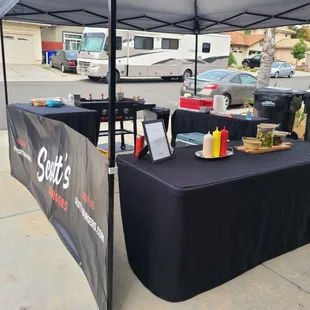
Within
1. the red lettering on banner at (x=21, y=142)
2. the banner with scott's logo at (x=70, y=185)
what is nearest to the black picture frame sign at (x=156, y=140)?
the banner with scott's logo at (x=70, y=185)

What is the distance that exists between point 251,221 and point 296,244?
0.72m

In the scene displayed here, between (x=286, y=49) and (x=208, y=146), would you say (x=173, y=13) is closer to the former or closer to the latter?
(x=208, y=146)

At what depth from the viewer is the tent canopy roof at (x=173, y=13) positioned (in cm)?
468

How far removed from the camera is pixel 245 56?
41156 mm

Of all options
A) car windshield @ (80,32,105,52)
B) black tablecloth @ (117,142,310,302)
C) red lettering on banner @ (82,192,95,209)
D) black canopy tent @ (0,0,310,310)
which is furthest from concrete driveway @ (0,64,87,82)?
black tablecloth @ (117,142,310,302)

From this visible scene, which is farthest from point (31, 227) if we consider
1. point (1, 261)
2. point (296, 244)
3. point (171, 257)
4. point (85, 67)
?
point (85, 67)

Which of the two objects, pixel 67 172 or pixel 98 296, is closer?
pixel 98 296

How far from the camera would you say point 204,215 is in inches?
84.3

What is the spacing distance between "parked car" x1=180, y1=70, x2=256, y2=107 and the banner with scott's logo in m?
7.10

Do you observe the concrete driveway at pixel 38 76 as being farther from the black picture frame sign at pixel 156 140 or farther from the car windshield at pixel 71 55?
the black picture frame sign at pixel 156 140

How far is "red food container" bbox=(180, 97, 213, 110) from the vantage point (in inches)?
184

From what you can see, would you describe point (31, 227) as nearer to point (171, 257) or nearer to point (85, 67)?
point (171, 257)

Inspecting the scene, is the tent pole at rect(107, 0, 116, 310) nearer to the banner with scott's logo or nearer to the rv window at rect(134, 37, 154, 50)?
the banner with scott's logo

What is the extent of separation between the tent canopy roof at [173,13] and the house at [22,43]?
2249 centimetres
